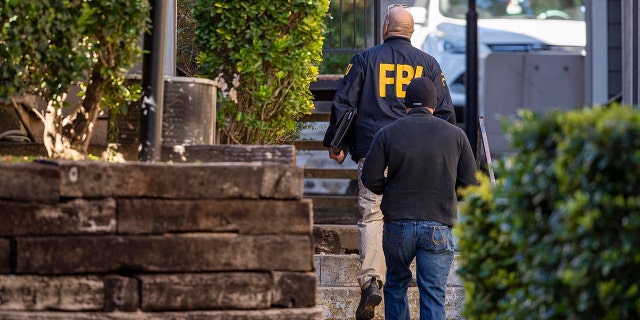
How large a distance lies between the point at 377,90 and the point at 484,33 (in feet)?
42.4

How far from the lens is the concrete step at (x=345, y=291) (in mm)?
8828

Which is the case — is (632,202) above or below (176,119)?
below

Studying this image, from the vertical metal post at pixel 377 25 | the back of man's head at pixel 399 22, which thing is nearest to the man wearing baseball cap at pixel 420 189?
the back of man's head at pixel 399 22

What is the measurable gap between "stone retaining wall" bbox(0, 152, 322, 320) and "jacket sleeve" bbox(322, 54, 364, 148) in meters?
2.73

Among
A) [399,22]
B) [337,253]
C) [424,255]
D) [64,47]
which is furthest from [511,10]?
[64,47]

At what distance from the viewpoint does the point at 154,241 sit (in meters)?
5.53

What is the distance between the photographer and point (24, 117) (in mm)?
6934

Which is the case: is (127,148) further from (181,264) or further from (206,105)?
(181,264)

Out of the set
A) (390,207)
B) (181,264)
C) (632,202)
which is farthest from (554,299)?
(390,207)

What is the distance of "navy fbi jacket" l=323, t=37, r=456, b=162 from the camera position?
841 cm

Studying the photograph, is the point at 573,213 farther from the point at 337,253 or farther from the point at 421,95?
the point at 337,253

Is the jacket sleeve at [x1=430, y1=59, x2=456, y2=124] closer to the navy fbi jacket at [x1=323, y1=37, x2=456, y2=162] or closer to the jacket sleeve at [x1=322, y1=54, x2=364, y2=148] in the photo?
the navy fbi jacket at [x1=323, y1=37, x2=456, y2=162]

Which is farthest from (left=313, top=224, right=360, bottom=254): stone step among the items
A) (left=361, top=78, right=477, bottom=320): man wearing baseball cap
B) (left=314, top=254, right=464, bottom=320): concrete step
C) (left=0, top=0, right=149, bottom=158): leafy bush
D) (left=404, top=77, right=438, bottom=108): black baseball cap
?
(left=0, top=0, right=149, bottom=158): leafy bush

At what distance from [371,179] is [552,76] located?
13.9m
